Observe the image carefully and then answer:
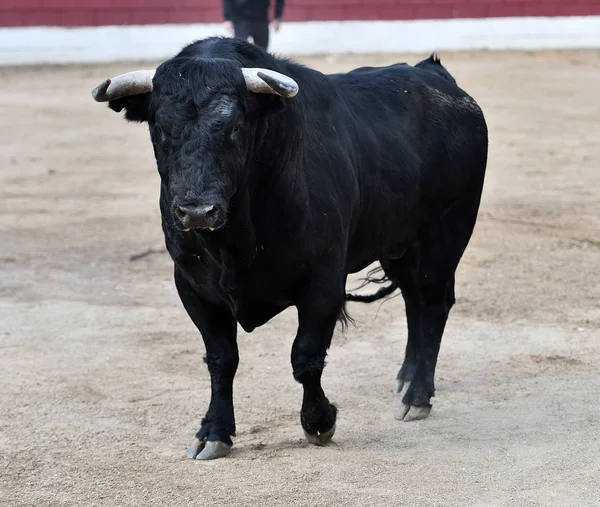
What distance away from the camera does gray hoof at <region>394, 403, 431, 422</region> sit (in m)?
4.38

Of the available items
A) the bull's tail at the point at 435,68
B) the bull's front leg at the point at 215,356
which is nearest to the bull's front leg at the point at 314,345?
the bull's front leg at the point at 215,356

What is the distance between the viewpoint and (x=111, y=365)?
500 centimetres

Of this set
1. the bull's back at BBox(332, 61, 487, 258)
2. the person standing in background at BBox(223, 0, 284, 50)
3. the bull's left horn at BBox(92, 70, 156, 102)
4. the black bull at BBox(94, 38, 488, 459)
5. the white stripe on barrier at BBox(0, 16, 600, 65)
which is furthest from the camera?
the white stripe on barrier at BBox(0, 16, 600, 65)

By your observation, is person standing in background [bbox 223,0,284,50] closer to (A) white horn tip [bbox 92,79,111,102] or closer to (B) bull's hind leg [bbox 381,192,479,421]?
(B) bull's hind leg [bbox 381,192,479,421]

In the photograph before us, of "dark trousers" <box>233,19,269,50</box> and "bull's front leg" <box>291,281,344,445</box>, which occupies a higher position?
"bull's front leg" <box>291,281,344,445</box>

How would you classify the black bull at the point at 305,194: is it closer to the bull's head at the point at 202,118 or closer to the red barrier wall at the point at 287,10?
the bull's head at the point at 202,118

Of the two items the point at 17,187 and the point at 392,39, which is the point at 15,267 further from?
the point at 392,39

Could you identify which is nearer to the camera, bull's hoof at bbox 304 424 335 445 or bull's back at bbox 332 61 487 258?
bull's hoof at bbox 304 424 335 445

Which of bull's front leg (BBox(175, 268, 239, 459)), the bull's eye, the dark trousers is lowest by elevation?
the dark trousers

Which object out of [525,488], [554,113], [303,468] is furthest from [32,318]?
[554,113]

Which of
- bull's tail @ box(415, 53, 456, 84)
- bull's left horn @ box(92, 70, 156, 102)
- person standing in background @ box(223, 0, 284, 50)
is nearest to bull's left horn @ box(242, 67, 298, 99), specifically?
bull's left horn @ box(92, 70, 156, 102)

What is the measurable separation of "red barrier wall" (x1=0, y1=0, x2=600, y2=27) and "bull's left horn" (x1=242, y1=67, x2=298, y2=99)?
1407 centimetres

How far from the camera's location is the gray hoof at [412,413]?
14.4 ft

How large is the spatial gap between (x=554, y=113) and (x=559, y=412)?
824cm
